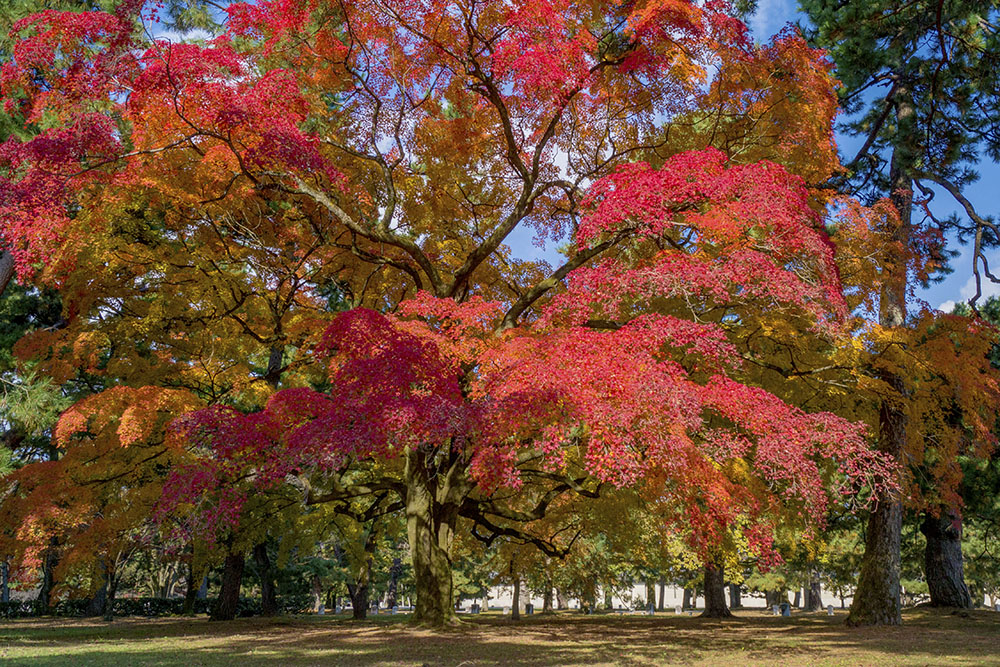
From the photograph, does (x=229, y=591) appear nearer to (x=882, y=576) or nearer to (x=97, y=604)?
(x=97, y=604)

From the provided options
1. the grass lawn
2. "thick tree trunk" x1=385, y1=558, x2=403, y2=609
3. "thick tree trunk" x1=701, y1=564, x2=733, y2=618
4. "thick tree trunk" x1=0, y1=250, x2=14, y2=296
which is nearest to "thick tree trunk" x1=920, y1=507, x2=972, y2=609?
the grass lawn

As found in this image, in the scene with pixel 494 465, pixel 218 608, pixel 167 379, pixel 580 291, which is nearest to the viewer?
pixel 494 465

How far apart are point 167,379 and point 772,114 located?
15.3 m

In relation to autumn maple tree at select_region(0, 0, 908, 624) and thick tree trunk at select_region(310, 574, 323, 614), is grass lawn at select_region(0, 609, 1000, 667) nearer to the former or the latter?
autumn maple tree at select_region(0, 0, 908, 624)

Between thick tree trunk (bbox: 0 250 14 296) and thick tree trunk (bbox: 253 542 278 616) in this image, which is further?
thick tree trunk (bbox: 253 542 278 616)

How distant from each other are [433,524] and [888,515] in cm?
975

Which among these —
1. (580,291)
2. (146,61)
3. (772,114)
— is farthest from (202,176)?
(772,114)

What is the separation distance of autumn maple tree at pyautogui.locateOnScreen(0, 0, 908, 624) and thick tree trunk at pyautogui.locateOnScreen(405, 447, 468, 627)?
0.17ft

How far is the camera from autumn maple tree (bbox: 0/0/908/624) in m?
10.1

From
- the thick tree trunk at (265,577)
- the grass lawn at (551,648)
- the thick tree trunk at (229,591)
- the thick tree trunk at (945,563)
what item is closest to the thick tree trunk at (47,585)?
the thick tree trunk at (229,591)

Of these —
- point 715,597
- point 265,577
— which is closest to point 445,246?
point 715,597

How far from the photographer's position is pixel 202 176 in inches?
544

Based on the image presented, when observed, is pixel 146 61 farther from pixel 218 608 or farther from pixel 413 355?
pixel 218 608

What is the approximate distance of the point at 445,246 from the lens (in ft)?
56.1
